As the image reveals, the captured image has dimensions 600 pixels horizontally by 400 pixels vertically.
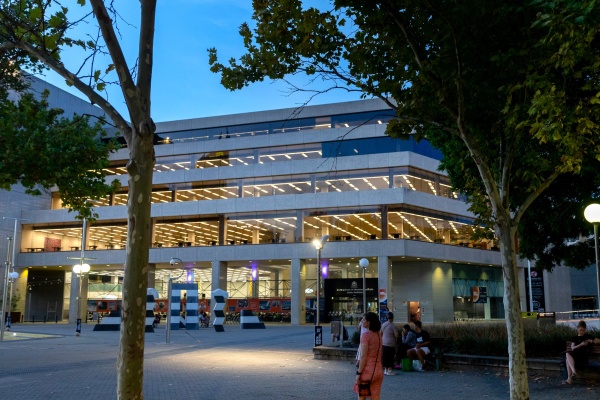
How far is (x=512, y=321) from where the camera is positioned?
10156 mm

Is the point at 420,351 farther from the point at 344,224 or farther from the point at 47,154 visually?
the point at 344,224

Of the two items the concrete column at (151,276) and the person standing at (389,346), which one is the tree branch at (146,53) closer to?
the person standing at (389,346)

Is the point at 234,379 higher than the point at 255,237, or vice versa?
the point at 255,237

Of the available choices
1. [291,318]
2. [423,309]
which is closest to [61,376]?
[291,318]

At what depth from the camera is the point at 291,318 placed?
51469 millimetres

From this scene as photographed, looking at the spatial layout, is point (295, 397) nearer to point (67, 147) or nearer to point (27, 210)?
point (67, 147)

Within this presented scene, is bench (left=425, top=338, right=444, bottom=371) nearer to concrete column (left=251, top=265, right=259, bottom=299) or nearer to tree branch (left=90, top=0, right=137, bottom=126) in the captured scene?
tree branch (left=90, top=0, right=137, bottom=126)

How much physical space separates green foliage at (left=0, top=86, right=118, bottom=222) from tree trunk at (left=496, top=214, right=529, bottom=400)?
33.6ft

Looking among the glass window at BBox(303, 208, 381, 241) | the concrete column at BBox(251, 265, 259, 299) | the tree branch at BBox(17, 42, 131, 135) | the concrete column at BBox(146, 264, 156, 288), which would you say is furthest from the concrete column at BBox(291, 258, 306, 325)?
the tree branch at BBox(17, 42, 131, 135)

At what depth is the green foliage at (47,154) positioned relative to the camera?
51.9 ft

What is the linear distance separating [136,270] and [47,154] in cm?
1125

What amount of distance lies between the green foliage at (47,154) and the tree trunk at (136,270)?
9.29m

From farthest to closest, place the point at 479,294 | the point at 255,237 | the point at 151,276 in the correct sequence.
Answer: the point at 479,294 → the point at 151,276 → the point at 255,237

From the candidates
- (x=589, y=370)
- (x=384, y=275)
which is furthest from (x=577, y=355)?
(x=384, y=275)
